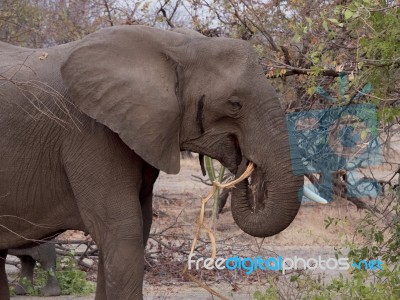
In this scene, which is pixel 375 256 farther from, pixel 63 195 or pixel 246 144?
pixel 63 195

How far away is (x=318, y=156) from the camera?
865cm

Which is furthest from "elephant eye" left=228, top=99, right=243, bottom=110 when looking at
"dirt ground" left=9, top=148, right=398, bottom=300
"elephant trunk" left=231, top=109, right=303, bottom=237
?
"dirt ground" left=9, top=148, right=398, bottom=300

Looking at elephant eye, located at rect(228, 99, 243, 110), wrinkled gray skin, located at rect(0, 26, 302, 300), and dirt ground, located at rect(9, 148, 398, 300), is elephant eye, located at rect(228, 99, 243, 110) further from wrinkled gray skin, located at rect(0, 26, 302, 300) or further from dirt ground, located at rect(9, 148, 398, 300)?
dirt ground, located at rect(9, 148, 398, 300)

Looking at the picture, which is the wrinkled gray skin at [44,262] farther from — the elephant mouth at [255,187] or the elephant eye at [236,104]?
the elephant eye at [236,104]

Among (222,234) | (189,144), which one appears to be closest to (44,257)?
(189,144)

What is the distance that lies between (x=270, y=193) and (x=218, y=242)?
111 inches

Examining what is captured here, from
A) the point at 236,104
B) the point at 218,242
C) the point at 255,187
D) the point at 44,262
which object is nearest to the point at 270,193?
the point at 255,187

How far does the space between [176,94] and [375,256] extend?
4.96 feet

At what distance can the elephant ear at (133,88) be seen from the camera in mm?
5418

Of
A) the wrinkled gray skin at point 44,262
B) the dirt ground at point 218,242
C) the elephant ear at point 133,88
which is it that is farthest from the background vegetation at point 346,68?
the wrinkled gray skin at point 44,262

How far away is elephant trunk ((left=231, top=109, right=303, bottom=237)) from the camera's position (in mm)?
5344

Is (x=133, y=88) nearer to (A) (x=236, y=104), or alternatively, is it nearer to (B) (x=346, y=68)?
(A) (x=236, y=104)

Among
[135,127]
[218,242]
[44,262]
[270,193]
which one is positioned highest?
[135,127]

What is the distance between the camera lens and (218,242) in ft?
26.8
